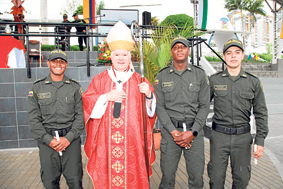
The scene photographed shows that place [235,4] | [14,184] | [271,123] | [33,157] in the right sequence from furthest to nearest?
[235,4] → [271,123] → [33,157] → [14,184]

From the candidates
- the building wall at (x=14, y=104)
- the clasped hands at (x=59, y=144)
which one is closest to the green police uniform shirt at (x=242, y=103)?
the clasped hands at (x=59, y=144)

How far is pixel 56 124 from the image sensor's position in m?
2.51

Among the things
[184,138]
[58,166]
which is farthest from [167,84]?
[58,166]

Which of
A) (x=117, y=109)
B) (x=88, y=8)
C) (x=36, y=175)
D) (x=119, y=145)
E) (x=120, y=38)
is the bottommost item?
(x=36, y=175)

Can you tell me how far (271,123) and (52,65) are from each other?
7.04 metres

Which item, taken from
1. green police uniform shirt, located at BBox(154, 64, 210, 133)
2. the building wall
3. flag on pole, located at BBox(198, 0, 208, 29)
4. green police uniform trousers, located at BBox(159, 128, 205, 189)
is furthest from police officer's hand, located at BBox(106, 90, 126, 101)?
flag on pole, located at BBox(198, 0, 208, 29)

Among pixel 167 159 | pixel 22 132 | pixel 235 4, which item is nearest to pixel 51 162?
pixel 167 159

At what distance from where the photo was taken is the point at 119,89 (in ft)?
8.05

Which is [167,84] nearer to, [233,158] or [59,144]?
[233,158]

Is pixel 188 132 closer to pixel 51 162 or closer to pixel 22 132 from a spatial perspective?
pixel 51 162

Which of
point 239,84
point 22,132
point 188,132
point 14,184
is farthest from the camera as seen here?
point 22,132

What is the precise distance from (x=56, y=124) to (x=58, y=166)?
50 cm

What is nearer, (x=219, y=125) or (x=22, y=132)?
(x=219, y=125)

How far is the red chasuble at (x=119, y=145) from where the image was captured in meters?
2.40
